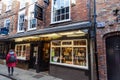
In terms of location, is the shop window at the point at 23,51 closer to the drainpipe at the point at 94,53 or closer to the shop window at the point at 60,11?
the shop window at the point at 60,11

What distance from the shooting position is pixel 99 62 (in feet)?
24.4

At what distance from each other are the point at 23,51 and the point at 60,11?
5470 millimetres

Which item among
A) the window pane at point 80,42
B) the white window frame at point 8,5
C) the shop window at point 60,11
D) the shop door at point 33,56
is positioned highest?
the white window frame at point 8,5

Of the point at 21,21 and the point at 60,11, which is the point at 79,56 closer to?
the point at 60,11

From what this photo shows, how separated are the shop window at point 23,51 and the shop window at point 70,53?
329 centimetres

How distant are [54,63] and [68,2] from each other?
431 cm

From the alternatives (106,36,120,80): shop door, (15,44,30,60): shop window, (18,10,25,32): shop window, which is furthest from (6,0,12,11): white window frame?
(106,36,120,80): shop door

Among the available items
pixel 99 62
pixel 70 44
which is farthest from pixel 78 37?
pixel 99 62

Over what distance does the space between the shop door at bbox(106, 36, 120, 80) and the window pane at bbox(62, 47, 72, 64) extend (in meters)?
2.44

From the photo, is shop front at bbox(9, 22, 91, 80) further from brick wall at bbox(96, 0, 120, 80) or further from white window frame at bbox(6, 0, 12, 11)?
white window frame at bbox(6, 0, 12, 11)

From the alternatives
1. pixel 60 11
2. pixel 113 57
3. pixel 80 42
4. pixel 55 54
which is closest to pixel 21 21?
pixel 60 11

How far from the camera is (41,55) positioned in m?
11.3

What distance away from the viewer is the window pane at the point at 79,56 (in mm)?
8258

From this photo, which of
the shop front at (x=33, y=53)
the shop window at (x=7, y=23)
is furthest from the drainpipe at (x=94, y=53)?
the shop window at (x=7, y=23)
